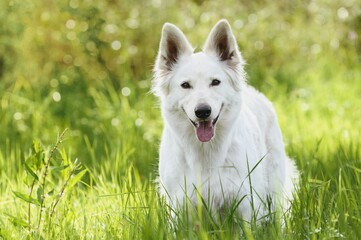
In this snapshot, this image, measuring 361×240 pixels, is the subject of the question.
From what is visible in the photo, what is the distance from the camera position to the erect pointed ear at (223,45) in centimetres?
461

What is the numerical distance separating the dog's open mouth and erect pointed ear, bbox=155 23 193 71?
0.55 metres

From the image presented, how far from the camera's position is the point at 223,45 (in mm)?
4711

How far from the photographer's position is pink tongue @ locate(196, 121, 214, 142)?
434 centimetres

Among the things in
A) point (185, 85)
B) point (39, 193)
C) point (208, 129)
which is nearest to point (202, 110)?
point (208, 129)

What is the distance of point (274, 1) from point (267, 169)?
5.82 m

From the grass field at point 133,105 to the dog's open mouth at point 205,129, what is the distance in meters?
0.46

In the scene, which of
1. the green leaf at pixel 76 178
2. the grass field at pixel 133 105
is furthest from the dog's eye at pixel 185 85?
the green leaf at pixel 76 178

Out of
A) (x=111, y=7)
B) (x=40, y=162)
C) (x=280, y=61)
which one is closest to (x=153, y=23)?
(x=111, y=7)

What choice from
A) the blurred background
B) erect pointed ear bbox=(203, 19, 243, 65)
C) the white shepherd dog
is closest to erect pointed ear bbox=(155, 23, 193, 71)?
the white shepherd dog

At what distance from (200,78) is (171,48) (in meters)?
0.44

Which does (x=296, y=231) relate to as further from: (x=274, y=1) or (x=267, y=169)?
(x=274, y=1)

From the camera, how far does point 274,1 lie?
10453mm

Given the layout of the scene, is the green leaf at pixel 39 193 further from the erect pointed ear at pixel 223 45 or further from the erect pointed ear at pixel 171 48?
the erect pointed ear at pixel 223 45

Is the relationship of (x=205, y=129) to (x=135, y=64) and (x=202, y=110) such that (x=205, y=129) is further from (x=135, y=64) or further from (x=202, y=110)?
(x=135, y=64)
